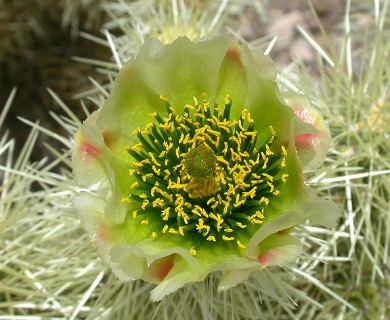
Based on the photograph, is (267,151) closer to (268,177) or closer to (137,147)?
(268,177)

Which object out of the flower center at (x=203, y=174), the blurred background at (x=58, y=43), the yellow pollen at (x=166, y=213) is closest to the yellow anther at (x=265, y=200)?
the flower center at (x=203, y=174)

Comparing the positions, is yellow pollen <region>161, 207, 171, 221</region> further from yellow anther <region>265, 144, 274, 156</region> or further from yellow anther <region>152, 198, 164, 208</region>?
yellow anther <region>265, 144, 274, 156</region>

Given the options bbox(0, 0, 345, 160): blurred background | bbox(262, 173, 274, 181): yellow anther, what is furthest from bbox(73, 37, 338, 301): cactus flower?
bbox(0, 0, 345, 160): blurred background

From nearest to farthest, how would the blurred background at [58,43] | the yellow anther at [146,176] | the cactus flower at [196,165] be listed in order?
the cactus flower at [196,165], the yellow anther at [146,176], the blurred background at [58,43]

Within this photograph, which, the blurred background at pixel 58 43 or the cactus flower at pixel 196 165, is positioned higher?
the cactus flower at pixel 196 165

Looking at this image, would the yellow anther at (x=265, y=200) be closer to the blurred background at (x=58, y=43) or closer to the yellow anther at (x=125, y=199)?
the yellow anther at (x=125, y=199)

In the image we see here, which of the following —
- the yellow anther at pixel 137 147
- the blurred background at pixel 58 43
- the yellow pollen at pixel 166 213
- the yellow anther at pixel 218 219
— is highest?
the yellow anther at pixel 137 147

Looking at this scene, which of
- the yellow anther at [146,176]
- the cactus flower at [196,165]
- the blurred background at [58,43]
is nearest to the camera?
the cactus flower at [196,165]
